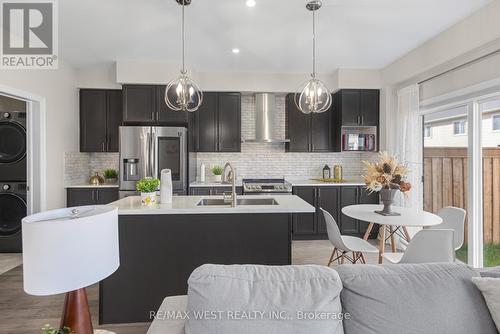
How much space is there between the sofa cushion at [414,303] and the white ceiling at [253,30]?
7.94ft

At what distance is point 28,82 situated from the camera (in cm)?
332

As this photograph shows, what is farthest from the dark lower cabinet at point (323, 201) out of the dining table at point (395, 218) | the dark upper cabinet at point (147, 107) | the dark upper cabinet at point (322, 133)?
the dark upper cabinet at point (147, 107)

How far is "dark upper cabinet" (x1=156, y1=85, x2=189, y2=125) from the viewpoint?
422cm

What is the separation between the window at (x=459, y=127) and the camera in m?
3.10

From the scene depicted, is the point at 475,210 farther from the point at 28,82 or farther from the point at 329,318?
the point at 28,82

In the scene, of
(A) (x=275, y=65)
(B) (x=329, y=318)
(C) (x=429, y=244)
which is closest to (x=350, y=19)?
(A) (x=275, y=65)

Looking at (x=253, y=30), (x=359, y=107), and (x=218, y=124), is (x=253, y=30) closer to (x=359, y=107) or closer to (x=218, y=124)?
(x=218, y=124)

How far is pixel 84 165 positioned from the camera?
4.59 metres

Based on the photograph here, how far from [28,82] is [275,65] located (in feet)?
10.9

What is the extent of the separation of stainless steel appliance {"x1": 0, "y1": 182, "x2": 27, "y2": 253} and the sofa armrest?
12.3 ft

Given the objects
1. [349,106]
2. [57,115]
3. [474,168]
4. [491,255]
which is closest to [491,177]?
[474,168]

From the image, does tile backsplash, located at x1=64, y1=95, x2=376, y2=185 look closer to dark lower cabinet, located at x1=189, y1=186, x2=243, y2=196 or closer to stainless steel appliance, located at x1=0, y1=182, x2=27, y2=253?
dark lower cabinet, located at x1=189, y1=186, x2=243, y2=196

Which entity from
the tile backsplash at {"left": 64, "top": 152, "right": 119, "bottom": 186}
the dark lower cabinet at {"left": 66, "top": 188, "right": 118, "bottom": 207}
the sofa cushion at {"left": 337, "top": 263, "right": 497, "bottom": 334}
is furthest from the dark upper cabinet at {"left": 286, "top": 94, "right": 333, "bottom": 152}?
the sofa cushion at {"left": 337, "top": 263, "right": 497, "bottom": 334}

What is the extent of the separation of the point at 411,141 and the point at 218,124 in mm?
2936
